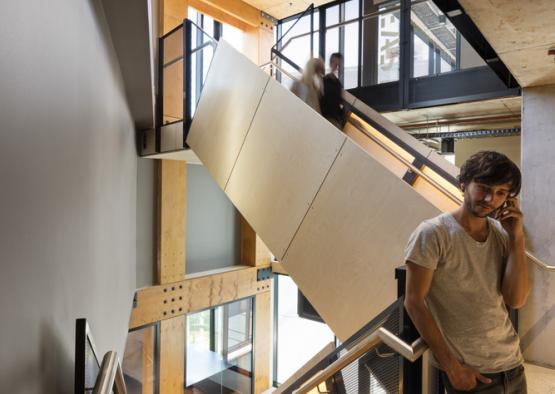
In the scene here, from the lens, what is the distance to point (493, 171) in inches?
53.6

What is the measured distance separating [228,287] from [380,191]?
18.4 feet

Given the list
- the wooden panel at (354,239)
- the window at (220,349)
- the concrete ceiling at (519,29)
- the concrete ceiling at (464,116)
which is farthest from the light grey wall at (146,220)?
the concrete ceiling at (519,29)

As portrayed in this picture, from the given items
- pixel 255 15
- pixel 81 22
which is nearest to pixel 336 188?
pixel 81 22

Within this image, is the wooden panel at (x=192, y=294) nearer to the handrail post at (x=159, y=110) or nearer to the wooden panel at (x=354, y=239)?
the handrail post at (x=159, y=110)

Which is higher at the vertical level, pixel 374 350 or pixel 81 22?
pixel 81 22

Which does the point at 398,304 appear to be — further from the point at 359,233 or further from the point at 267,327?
the point at 267,327

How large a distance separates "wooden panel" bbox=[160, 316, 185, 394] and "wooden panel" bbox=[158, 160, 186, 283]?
0.83 m

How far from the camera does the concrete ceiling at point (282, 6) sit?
8375mm

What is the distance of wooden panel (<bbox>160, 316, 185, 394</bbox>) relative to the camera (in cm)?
675

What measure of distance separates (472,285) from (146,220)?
6.11 meters

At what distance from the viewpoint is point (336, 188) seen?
3109 millimetres

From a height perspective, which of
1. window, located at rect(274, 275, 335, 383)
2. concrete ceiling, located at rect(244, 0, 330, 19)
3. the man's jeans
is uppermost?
concrete ceiling, located at rect(244, 0, 330, 19)

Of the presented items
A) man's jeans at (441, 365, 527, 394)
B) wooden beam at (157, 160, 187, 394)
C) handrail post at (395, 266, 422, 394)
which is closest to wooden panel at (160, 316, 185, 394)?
wooden beam at (157, 160, 187, 394)

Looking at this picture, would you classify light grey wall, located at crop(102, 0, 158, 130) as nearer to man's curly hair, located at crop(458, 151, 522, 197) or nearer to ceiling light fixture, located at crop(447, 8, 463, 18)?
ceiling light fixture, located at crop(447, 8, 463, 18)
